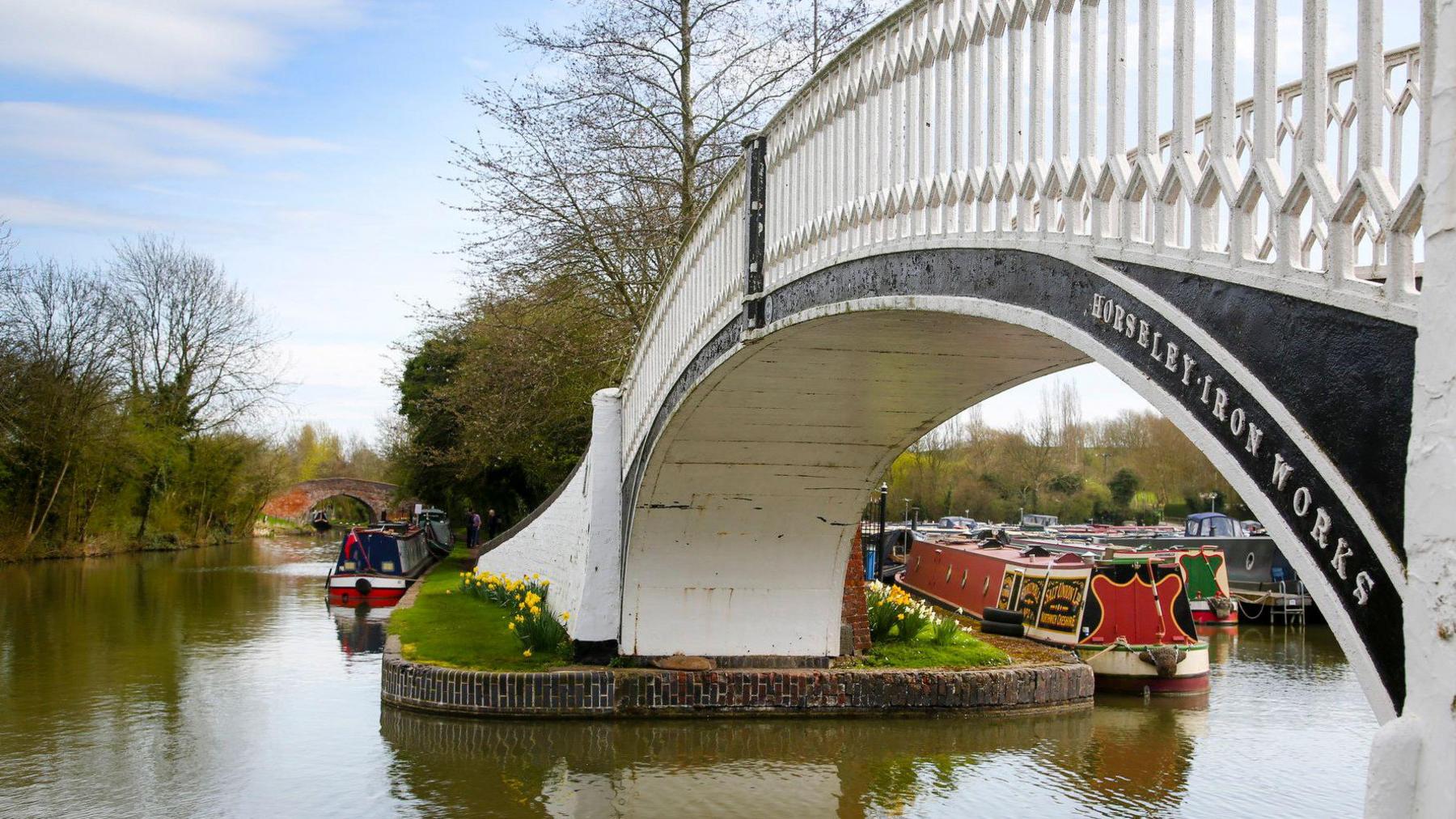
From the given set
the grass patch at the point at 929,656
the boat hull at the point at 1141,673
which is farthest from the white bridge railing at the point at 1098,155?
the boat hull at the point at 1141,673

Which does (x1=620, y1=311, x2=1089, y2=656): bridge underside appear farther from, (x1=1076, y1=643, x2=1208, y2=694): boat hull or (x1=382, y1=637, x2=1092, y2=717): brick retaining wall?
(x1=1076, y1=643, x2=1208, y2=694): boat hull

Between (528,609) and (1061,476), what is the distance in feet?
130

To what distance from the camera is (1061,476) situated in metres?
50.9

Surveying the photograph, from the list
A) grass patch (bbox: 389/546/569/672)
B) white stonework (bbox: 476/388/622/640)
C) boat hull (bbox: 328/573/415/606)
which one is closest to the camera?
white stonework (bbox: 476/388/622/640)

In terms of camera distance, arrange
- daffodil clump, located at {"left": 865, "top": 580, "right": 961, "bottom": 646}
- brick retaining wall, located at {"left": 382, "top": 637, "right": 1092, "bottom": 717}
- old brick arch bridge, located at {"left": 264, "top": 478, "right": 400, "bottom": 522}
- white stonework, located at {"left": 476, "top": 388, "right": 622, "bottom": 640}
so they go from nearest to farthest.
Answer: brick retaining wall, located at {"left": 382, "top": 637, "right": 1092, "bottom": 717} < white stonework, located at {"left": 476, "top": 388, "right": 622, "bottom": 640} < daffodil clump, located at {"left": 865, "top": 580, "right": 961, "bottom": 646} < old brick arch bridge, located at {"left": 264, "top": 478, "right": 400, "bottom": 522}

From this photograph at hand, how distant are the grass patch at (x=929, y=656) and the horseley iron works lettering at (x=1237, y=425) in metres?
8.81

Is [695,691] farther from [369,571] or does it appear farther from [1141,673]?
[369,571]

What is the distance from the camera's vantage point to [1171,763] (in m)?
11.0

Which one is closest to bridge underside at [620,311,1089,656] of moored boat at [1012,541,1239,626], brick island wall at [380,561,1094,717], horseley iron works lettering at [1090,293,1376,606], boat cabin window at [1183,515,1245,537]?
brick island wall at [380,561,1094,717]

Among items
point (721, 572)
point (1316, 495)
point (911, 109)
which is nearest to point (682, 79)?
point (721, 572)

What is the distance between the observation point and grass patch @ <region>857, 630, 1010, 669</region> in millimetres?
12648

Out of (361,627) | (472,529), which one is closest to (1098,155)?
A: (361,627)

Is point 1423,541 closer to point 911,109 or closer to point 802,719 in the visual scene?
point 911,109

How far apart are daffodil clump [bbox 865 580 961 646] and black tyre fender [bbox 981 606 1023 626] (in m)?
2.49
